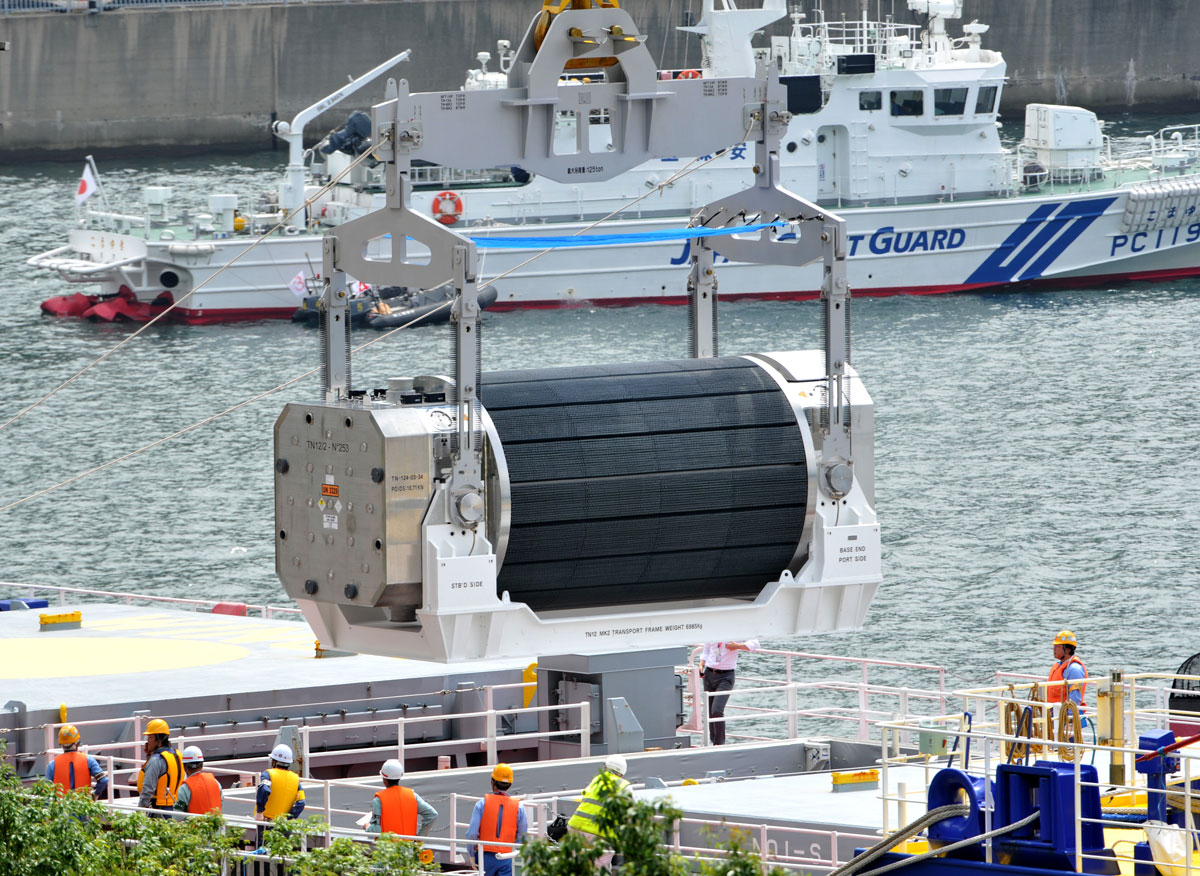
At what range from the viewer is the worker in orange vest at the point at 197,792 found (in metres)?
18.1

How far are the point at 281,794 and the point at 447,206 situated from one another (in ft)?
193

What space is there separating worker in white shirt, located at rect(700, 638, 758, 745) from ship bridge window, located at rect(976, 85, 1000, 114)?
55.5 m

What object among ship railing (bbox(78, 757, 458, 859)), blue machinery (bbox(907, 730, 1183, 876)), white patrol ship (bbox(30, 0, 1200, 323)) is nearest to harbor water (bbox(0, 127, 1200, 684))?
white patrol ship (bbox(30, 0, 1200, 323))

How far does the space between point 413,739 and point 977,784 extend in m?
8.09

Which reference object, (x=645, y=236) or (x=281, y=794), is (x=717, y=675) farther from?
(x=645, y=236)

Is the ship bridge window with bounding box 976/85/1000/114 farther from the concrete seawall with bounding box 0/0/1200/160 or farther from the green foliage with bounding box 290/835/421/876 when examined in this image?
the green foliage with bounding box 290/835/421/876

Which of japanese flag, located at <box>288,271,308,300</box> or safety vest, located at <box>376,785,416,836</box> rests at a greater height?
safety vest, located at <box>376,785,416,836</box>

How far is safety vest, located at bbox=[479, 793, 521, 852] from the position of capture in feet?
55.3

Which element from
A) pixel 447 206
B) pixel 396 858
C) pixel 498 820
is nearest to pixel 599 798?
pixel 396 858

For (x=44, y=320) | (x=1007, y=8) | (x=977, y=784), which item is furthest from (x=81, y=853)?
(x=1007, y=8)

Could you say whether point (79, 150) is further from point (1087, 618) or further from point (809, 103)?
point (1087, 618)

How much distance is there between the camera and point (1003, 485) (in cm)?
5106

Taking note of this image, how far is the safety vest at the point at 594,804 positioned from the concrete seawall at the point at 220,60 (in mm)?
91603

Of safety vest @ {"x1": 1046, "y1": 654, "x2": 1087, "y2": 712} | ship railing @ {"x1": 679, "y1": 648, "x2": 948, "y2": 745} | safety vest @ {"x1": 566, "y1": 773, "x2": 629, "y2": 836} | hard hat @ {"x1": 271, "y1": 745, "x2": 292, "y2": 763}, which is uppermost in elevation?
safety vest @ {"x1": 566, "y1": 773, "x2": 629, "y2": 836}
